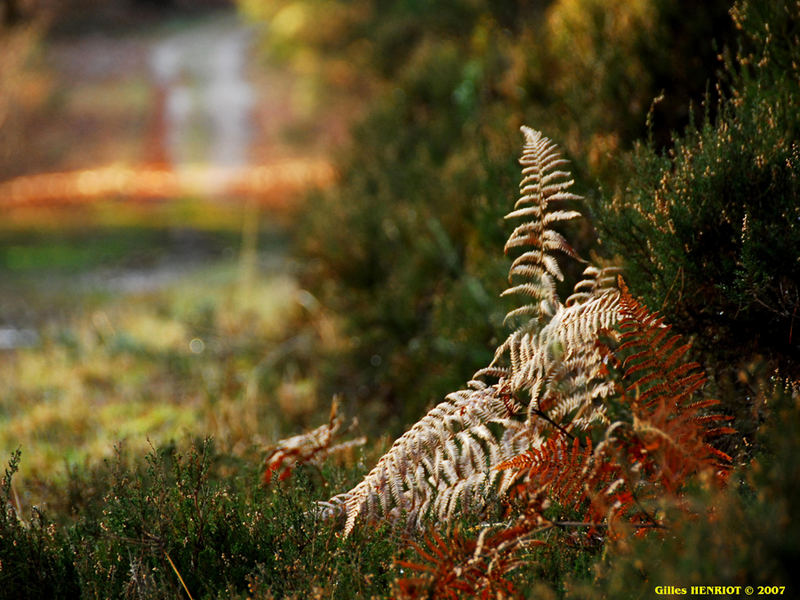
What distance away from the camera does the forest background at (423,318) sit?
2.15m

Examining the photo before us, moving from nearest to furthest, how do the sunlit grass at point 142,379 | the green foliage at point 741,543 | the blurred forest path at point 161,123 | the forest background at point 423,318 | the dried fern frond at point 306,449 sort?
the green foliage at point 741,543 → the forest background at point 423,318 → the dried fern frond at point 306,449 → the sunlit grass at point 142,379 → the blurred forest path at point 161,123

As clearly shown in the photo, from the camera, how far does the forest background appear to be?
2.15m

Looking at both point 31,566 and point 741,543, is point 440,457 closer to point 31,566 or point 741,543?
point 741,543

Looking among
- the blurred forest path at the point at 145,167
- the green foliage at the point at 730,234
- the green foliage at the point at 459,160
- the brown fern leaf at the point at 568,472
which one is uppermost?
the blurred forest path at the point at 145,167

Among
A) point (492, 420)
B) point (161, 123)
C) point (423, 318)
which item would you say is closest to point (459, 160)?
point (423, 318)

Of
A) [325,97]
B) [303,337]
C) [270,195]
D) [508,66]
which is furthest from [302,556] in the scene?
[270,195]

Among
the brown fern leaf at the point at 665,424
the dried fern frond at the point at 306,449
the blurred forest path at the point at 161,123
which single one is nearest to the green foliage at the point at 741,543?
the brown fern leaf at the point at 665,424

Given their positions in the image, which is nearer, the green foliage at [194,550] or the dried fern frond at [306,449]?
the green foliage at [194,550]

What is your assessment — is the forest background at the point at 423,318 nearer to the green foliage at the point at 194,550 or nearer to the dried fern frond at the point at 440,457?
the green foliage at the point at 194,550

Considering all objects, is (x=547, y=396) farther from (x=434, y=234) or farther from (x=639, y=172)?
(x=434, y=234)

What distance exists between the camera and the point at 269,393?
5121 millimetres

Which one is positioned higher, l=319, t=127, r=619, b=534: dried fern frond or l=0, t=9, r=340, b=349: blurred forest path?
l=0, t=9, r=340, b=349: blurred forest path

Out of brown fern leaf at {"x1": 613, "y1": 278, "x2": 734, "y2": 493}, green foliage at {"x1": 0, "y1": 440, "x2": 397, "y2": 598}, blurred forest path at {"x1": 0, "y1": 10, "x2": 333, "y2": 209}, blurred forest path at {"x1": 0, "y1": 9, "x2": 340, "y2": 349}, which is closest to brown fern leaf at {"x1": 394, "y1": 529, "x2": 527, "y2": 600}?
green foliage at {"x1": 0, "y1": 440, "x2": 397, "y2": 598}

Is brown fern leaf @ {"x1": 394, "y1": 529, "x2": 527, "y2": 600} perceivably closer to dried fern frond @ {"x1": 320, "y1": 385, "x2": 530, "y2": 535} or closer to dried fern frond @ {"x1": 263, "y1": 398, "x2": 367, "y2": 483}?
dried fern frond @ {"x1": 320, "y1": 385, "x2": 530, "y2": 535}
